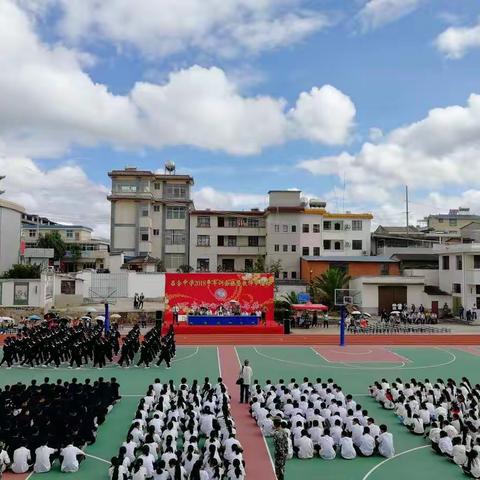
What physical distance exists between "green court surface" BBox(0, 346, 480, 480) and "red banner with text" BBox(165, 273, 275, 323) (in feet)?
23.0

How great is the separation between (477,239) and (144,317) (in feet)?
108

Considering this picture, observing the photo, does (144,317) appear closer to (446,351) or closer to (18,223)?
(446,351)

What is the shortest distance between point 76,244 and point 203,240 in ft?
95.4

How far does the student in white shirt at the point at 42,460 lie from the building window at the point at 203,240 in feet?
134

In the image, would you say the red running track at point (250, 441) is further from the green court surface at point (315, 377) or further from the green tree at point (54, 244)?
the green tree at point (54, 244)

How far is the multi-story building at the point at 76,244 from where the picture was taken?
68.8m

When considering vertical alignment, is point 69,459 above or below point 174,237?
below

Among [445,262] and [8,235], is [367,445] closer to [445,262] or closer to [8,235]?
[445,262]

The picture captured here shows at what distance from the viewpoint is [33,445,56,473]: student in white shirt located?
10406 mm

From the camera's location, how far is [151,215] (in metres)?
51.5

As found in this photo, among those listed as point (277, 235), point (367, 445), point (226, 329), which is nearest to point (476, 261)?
point (277, 235)

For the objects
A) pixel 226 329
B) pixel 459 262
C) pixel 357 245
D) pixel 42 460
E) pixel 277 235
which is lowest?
pixel 42 460

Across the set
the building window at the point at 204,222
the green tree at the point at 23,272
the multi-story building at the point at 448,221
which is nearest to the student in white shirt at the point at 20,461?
the green tree at the point at 23,272

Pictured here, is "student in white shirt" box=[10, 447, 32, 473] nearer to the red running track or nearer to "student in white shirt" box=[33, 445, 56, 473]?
"student in white shirt" box=[33, 445, 56, 473]
